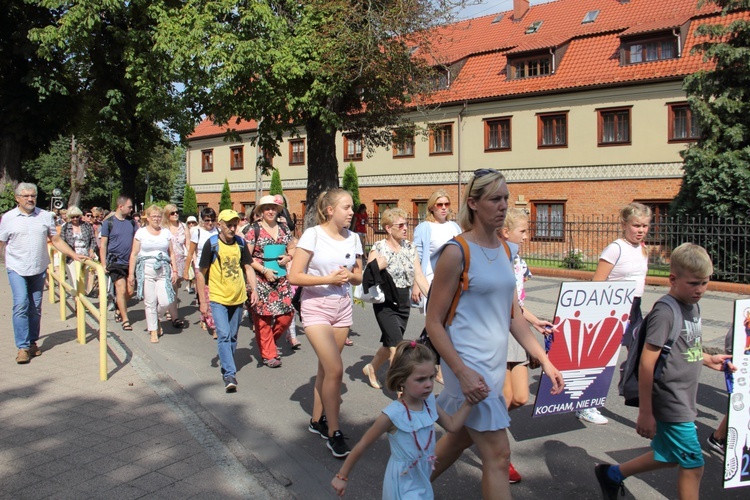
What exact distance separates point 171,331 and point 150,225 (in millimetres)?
1610

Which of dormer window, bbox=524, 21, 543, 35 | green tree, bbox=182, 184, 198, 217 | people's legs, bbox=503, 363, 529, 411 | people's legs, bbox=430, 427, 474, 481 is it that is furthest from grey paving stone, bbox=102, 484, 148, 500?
green tree, bbox=182, 184, 198, 217

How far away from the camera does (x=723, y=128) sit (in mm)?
17922

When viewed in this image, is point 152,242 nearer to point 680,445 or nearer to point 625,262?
point 625,262

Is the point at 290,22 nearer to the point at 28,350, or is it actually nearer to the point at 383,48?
the point at 383,48

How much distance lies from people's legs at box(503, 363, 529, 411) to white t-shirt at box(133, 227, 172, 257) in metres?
6.12

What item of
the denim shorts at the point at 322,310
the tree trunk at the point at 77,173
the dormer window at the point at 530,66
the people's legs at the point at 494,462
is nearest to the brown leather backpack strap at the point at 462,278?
the people's legs at the point at 494,462

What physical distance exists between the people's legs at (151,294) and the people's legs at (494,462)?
680 cm

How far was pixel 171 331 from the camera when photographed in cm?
974

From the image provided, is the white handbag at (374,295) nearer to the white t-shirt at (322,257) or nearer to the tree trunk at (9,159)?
the white t-shirt at (322,257)

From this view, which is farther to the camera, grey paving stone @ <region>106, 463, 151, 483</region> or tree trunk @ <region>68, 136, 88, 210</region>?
tree trunk @ <region>68, 136, 88, 210</region>

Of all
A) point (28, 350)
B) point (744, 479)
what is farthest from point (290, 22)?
point (744, 479)

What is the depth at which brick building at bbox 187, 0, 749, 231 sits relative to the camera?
25.8m

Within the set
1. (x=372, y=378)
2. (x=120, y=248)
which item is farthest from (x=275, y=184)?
(x=372, y=378)

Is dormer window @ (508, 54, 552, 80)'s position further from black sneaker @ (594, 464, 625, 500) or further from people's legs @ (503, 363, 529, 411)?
black sneaker @ (594, 464, 625, 500)
